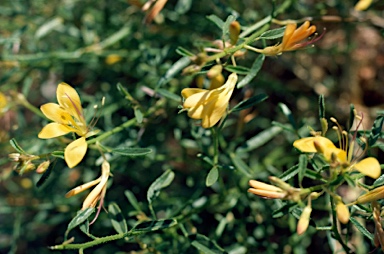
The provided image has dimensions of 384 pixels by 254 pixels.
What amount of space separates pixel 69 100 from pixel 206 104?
0.38 meters

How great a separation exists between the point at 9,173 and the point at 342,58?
1658 millimetres

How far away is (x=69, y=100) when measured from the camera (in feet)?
4.22

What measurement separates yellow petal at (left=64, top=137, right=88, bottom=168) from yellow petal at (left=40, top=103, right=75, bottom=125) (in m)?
0.08

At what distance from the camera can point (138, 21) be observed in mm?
2004

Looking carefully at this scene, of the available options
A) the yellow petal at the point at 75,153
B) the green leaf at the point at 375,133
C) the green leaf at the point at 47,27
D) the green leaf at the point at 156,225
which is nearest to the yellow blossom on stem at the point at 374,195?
the green leaf at the point at 375,133

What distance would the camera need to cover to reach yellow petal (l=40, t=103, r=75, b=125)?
1260 millimetres

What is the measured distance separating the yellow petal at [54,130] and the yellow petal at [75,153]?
0.05 metres

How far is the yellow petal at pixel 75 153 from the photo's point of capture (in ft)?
3.80

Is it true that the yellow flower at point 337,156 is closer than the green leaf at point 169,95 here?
Yes

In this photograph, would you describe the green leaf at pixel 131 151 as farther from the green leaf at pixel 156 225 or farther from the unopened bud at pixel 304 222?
the unopened bud at pixel 304 222

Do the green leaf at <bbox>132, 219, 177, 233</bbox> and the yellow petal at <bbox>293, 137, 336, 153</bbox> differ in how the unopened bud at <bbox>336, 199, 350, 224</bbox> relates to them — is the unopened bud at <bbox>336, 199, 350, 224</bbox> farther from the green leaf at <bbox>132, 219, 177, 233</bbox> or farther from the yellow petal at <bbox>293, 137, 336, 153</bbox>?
the green leaf at <bbox>132, 219, 177, 233</bbox>

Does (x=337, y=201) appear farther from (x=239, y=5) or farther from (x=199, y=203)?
(x=239, y=5)

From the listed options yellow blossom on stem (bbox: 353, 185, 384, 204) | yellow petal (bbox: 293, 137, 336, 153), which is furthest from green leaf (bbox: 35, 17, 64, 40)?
yellow blossom on stem (bbox: 353, 185, 384, 204)


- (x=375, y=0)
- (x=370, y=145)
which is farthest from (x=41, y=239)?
(x=375, y=0)
